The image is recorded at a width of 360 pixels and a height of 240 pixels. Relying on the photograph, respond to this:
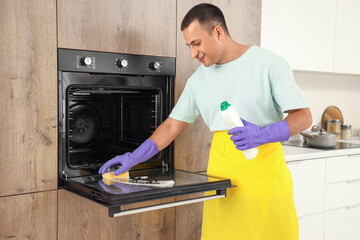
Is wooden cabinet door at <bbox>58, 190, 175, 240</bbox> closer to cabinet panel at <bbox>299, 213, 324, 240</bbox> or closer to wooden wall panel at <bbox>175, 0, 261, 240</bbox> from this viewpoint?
wooden wall panel at <bbox>175, 0, 261, 240</bbox>

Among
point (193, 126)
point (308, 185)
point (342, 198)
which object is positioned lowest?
point (342, 198)

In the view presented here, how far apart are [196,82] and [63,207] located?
2.42 ft

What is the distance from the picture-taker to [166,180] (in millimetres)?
1450

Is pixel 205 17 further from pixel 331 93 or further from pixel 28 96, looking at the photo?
pixel 331 93

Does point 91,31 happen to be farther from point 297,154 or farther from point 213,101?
point 297,154

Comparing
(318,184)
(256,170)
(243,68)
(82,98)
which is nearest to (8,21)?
(82,98)

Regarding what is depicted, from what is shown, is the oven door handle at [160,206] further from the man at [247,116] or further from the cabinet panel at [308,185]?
the cabinet panel at [308,185]

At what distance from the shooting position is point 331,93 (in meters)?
3.28

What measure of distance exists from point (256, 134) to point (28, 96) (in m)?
0.83

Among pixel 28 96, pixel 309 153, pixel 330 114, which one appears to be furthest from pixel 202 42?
pixel 330 114

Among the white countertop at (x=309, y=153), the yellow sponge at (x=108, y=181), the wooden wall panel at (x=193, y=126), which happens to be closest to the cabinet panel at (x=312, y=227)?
the white countertop at (x=309, y=153)

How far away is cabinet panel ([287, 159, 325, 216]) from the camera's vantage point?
2209mm

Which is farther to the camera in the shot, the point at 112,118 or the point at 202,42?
the point at 112,118

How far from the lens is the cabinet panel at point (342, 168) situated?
7.74 ft
